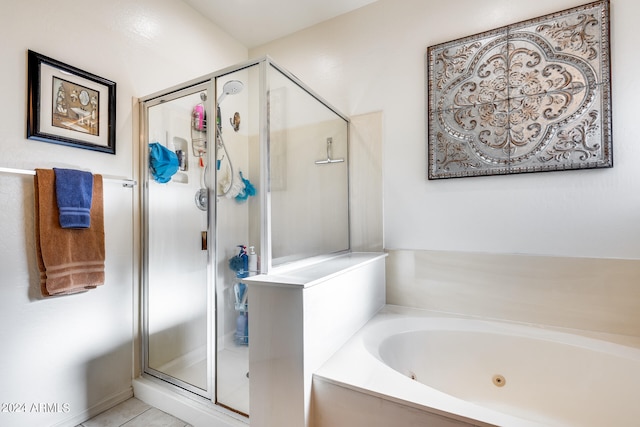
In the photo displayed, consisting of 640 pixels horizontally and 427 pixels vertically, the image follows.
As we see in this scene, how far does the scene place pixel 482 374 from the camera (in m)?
1.51

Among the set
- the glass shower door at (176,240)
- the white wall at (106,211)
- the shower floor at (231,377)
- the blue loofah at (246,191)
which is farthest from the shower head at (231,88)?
the shower floor at (231,377)

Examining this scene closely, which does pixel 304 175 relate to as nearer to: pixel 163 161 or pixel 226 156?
pixel 226 156

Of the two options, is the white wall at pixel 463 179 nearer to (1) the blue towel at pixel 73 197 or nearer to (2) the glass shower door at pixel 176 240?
(2) the glass shower door at pixel 176 240

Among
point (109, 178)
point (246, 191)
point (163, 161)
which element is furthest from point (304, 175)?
point (109, 178)

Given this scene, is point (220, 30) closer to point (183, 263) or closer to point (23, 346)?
point (183, 263)

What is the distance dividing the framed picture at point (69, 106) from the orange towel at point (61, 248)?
0.66 feet

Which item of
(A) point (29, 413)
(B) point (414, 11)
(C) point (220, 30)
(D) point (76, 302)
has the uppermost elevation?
(C) point (220, 30)

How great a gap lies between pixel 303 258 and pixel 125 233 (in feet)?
3.51

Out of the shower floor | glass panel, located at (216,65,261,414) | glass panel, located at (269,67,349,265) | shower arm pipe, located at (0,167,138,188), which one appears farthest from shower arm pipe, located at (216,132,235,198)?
the shower floor

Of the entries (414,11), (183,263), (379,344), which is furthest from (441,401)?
(414,11)

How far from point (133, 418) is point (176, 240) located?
0.96 m

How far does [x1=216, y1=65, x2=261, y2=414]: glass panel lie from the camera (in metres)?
1.44

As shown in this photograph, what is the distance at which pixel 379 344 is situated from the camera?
56.4 inches

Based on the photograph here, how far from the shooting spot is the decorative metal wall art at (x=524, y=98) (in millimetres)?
1467
